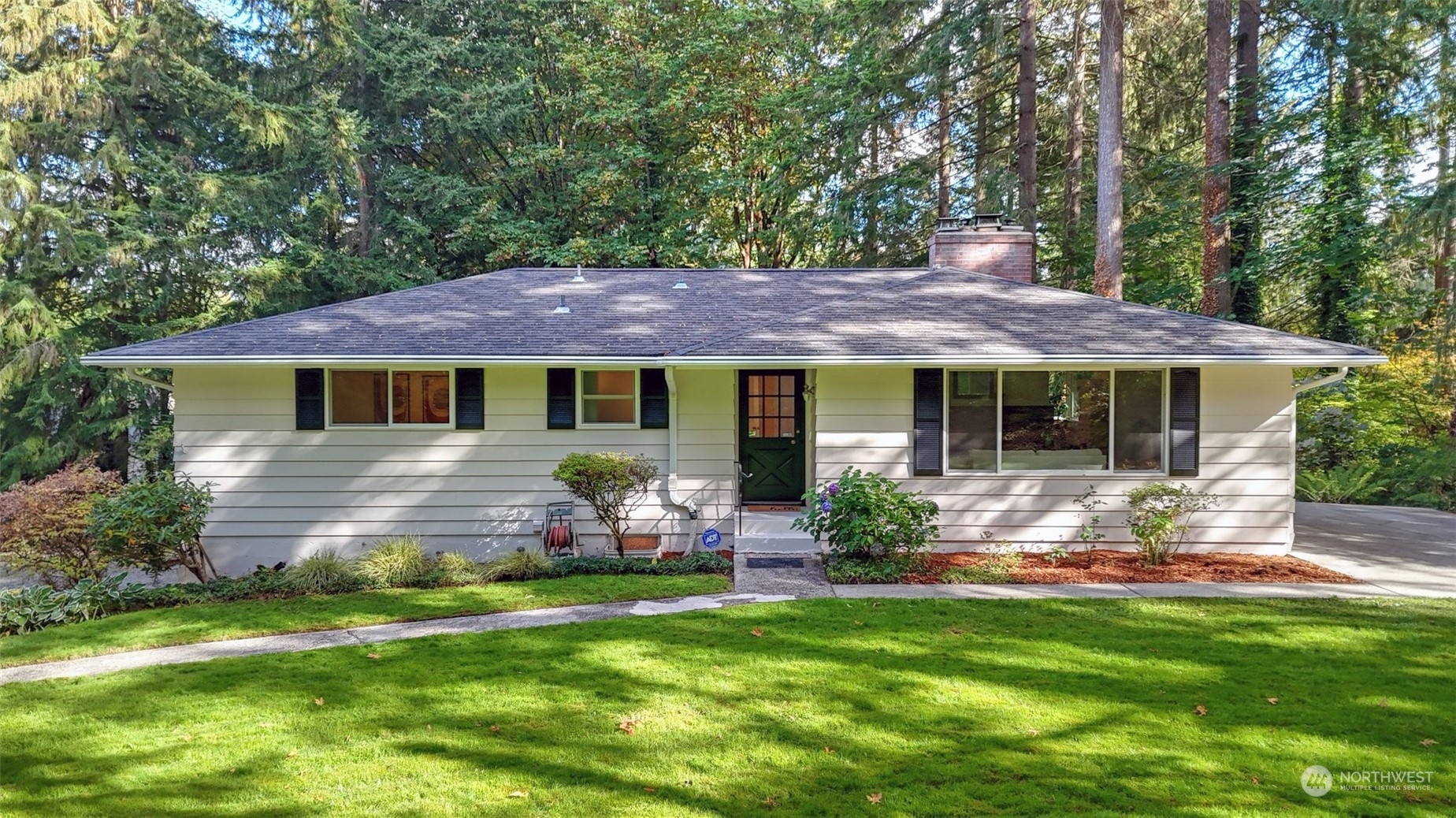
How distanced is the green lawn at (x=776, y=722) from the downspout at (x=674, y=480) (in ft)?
9.81

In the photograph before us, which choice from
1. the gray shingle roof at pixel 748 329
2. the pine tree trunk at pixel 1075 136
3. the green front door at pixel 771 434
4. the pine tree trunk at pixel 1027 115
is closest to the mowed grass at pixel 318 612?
the green front door at pixel 771 434

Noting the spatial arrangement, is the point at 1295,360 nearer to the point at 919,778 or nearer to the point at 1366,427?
the point at 919,778

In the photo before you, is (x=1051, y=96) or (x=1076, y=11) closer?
(x=1076, y=11)

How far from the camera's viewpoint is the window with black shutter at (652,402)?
9.04 m

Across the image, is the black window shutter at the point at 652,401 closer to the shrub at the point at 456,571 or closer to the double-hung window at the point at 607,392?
the double-hung window at the point at 607,392

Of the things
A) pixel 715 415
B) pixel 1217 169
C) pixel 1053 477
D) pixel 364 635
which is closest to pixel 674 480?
pixel 715 415

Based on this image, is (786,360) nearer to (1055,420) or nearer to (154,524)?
(1055,420)

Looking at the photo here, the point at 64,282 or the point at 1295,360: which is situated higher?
the point at 64,282

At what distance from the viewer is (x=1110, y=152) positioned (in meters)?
12.5

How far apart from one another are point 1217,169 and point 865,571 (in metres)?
10.6

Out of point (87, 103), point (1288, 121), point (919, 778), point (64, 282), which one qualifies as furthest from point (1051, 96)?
point (64, 282)

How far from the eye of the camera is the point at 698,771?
3.66 meters

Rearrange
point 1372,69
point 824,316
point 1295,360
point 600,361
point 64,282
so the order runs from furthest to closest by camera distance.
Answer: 1. point 64,282
2. point 1372,69
3. point 824,316
4. point 600,361
5. point 1295,360

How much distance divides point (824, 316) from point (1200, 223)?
11.5 metres
